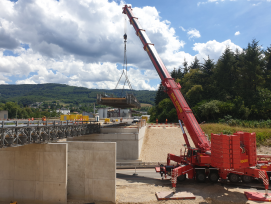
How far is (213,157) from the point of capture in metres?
14.0

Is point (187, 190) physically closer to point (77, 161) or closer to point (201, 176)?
point (201, 176)

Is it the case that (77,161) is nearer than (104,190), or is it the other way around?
(104,190)

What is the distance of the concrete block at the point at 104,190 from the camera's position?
46.3 feet

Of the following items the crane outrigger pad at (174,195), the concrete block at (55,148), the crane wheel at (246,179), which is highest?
the concrete block at (55,148)

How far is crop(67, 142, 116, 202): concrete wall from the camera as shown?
1434 centimetres

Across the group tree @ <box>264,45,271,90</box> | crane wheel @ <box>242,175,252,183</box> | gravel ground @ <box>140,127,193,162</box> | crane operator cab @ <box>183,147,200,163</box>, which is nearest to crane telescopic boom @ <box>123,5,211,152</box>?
crane operator cab @ <box>183,147,200,163</box>

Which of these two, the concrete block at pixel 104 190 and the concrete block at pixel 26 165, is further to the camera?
the concrete block at pixel 26 165

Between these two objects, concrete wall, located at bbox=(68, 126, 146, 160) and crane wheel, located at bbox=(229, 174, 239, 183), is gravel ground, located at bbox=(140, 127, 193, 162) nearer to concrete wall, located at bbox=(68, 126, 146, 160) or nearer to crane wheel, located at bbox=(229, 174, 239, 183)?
concrete wall, located at bbox=(68, 126, 146, 160)

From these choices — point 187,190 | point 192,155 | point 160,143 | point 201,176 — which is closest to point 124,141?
point 160,143

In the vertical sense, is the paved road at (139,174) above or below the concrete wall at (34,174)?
below

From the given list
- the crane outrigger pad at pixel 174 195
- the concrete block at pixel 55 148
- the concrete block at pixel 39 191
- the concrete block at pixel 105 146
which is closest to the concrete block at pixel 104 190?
the concrete block at pixel 105 146

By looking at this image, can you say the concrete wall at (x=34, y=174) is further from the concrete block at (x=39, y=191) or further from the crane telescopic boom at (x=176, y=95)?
the crane telescopic boom at (x=176, y=95)

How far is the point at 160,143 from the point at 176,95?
13783 millimetres

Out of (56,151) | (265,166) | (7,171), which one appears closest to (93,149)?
(56,151)
